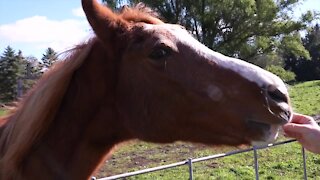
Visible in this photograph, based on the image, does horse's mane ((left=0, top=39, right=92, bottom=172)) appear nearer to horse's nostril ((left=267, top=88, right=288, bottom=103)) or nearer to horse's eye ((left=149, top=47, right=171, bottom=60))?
horse's eye ((left=149, top=47, right=171, bottom=60))

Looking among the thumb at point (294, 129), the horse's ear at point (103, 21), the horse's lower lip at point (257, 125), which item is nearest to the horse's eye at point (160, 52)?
the horse's ear at point (103, 21)

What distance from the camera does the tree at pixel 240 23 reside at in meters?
25.4

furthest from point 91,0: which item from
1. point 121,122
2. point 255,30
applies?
point 255,30

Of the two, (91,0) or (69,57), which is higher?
(91,0)

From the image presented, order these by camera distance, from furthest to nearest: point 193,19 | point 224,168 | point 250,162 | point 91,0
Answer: point 193,19, point 250,162, point 224,168, point 91,0

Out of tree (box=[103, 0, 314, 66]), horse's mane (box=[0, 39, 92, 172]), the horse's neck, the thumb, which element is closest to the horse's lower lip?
the thumb

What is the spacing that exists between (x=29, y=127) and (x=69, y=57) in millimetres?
452

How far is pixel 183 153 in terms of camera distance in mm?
11211

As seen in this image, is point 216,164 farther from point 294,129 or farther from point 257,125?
point 257,125

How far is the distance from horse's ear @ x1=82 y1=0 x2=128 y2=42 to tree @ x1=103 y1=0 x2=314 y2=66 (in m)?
21.5

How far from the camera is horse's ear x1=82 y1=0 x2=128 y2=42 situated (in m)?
2.38

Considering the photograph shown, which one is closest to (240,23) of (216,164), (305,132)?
(216,164)

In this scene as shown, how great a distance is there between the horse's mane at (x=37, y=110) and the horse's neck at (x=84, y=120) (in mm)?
51

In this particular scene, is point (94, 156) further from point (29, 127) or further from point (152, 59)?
point (152, 59)
